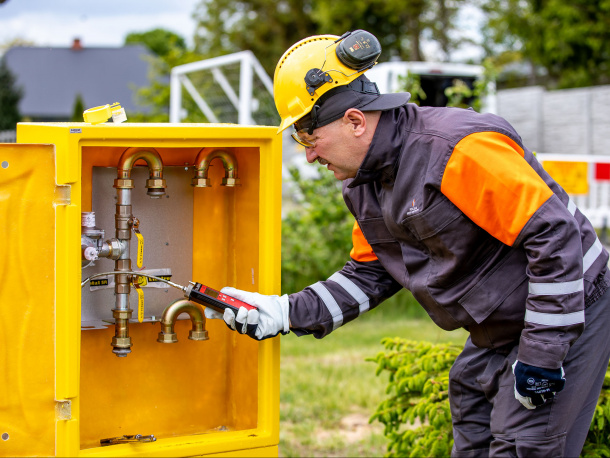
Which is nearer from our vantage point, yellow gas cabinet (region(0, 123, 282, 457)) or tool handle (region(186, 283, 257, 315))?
yellow gas cabinet (region(0, 123, 282, 457))

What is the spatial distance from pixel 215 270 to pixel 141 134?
71 centimetres

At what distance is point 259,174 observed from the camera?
9.02ft

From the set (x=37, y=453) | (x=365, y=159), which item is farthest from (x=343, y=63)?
(x=37, y=453)

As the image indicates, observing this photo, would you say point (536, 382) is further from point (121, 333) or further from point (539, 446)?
point (121, 333)

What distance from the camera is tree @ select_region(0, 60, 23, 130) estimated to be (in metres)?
32.6

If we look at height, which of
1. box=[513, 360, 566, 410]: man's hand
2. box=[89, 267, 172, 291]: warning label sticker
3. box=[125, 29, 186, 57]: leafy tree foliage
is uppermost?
box=[125, 29, 186, 57]: leafy tree foliage

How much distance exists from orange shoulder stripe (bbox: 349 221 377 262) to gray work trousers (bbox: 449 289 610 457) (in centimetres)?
51

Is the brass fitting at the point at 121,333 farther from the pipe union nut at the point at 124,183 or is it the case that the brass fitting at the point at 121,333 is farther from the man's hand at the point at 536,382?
the man's hand at the point at 536,382

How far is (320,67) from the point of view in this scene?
241 centimetres

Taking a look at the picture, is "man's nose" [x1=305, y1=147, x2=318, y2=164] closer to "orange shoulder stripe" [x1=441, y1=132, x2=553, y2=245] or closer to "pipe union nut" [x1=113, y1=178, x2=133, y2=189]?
"orange shoulder stripe" [x1=441, y1=132, x2=553, y2=245]

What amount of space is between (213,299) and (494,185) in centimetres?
98

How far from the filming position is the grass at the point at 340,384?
428 centimetres

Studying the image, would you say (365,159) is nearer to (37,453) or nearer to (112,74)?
(37,453)

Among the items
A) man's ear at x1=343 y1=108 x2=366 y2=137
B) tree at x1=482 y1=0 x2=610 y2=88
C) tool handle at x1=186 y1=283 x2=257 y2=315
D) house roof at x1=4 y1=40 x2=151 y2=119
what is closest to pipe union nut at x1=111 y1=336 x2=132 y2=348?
tool handle at x1=186 y1=283 x2=257 y2=315
